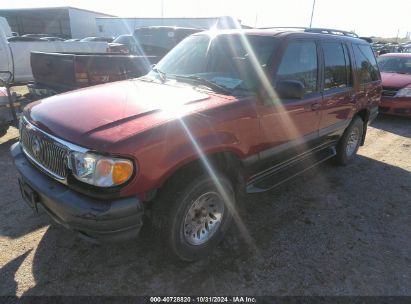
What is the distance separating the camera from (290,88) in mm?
3100

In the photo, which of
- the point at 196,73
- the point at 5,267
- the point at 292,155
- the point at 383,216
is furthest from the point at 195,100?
the point at 383,216

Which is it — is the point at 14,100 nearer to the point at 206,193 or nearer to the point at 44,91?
the point at 44,91

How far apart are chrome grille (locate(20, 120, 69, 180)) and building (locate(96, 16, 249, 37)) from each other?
13.3m

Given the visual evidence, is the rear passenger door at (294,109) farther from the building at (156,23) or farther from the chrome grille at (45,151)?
the building at (156,23)

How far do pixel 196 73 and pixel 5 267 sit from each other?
2537 millimetres

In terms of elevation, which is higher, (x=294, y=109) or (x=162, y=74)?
(x=162, y=74)

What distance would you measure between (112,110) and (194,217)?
3.72 feet

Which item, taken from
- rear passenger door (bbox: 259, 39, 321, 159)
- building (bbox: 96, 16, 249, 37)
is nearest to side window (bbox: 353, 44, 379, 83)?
rear passenger door (bbox: 259, 39, 321, 159)

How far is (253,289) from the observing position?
8.80 ft

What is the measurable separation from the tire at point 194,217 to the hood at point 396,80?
7.64 m

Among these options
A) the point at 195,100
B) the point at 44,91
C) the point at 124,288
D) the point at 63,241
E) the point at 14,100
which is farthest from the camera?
the point at 44,91

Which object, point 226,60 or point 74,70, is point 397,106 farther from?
point 74,70

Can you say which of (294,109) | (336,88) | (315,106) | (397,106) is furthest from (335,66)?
(397,106)

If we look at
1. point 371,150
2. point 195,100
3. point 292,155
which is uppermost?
point 195,100
